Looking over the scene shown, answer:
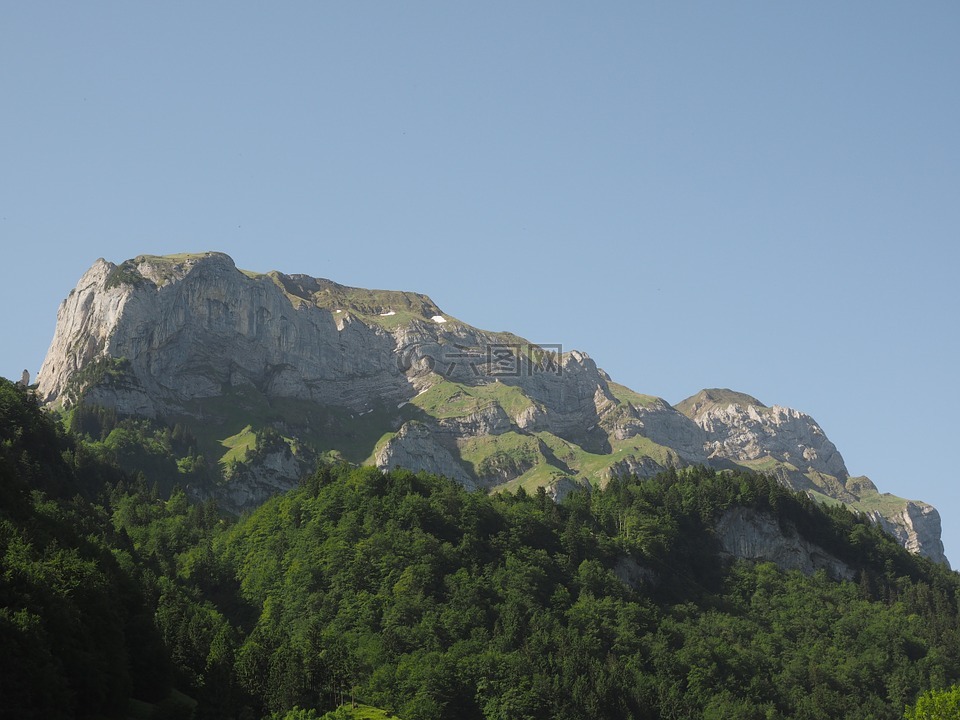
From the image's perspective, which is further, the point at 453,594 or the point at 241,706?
the point at 453,594

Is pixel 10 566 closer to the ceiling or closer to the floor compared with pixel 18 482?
closer to the floor

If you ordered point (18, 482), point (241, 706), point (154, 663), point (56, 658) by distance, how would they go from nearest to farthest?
point (56, 658) → point (154, 663) → point (241, 706) → point (18, 482)

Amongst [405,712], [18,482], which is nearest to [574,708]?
[405,712]

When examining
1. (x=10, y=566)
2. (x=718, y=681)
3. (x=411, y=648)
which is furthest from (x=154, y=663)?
(x=718, y=681)

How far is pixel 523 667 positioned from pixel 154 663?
67.5 metres

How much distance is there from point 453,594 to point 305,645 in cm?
3624

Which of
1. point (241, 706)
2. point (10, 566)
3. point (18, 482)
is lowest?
point (241, 706)

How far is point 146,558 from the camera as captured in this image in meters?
196

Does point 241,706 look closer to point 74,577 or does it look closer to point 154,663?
point 154,663

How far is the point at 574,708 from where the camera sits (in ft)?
566

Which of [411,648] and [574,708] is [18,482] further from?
[574,708]

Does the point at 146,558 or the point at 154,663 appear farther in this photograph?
the point at 146,558

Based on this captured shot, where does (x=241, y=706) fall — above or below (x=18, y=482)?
below

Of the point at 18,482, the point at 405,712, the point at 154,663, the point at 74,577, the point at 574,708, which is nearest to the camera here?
the point at 74,577
